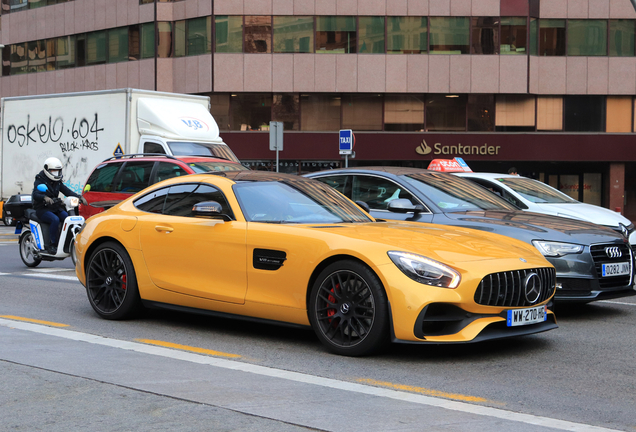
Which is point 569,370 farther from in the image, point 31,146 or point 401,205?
point 31,146

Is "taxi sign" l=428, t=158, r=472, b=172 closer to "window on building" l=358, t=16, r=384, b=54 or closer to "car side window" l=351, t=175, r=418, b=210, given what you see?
"car side window" l=351, t=175, r=418, b=210

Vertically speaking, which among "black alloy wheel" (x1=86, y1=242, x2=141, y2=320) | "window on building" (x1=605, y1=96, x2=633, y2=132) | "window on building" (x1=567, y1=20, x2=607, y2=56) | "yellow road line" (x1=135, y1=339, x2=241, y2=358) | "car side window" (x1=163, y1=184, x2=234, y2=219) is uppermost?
"window on building" (x1=567, y1=20, x2=607, y2=56)

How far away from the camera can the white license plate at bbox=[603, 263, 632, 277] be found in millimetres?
7871

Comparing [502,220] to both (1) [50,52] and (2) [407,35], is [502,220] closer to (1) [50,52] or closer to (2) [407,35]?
(2) [407,35]

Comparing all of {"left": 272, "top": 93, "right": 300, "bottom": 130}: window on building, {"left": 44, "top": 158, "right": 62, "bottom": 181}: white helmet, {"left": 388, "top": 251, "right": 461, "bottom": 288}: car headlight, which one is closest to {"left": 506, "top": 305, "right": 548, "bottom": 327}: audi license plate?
{"left": 388, "top": 251, "right": 461, "bottom": 288}: car headlight

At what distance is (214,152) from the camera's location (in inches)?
696

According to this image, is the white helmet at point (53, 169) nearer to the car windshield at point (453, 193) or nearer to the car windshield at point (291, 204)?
the car windshield at point (453, 193)

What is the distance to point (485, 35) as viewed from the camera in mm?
34781

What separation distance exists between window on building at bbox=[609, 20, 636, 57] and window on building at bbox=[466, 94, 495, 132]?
570 centimetres

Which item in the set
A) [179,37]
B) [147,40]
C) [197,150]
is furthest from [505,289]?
[147,40]

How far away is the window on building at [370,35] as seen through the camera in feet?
115

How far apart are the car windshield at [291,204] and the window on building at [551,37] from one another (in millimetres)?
30187

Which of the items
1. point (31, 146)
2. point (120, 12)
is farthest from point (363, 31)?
point (31, 146)

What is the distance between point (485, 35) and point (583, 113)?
5.50 meters
